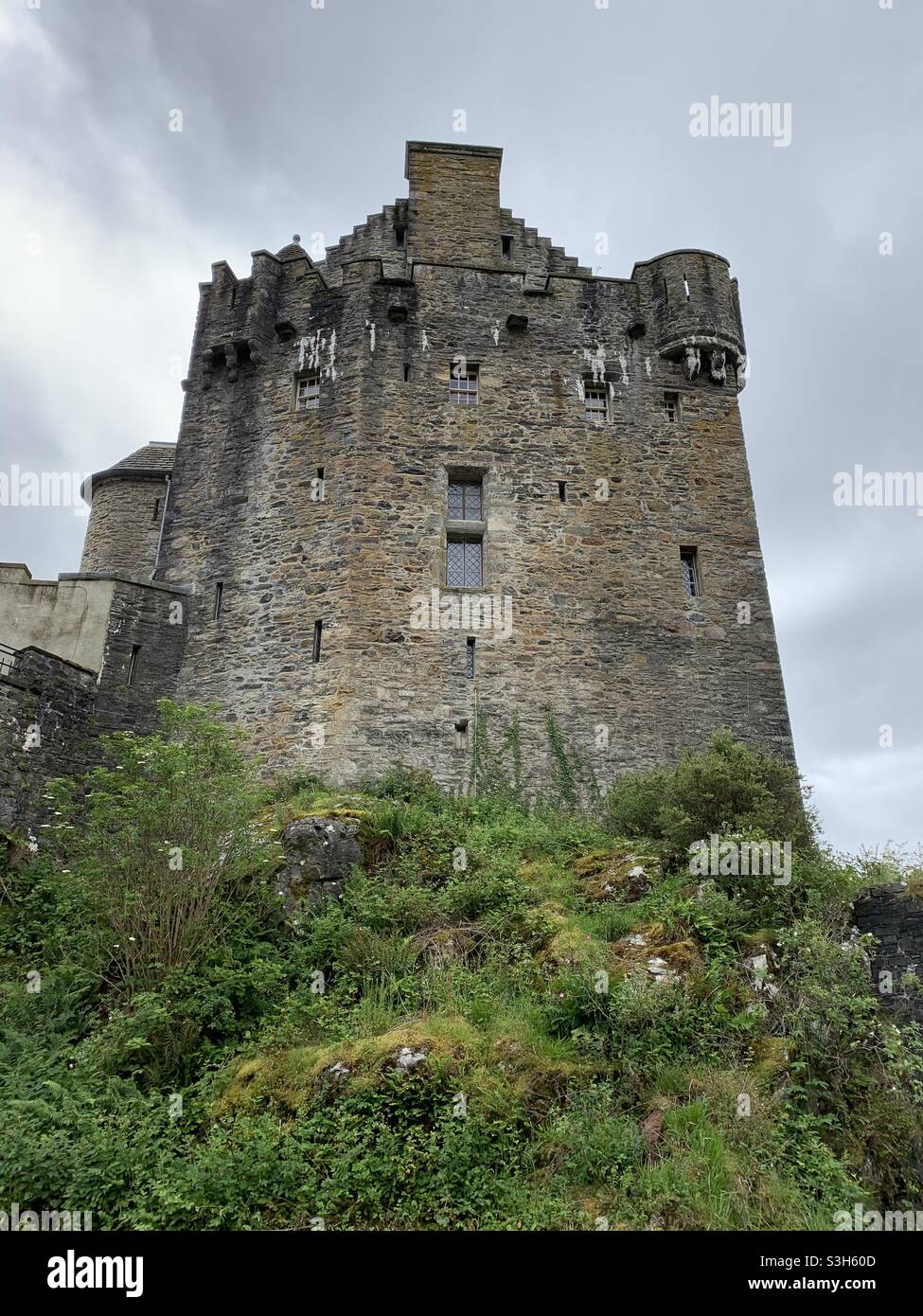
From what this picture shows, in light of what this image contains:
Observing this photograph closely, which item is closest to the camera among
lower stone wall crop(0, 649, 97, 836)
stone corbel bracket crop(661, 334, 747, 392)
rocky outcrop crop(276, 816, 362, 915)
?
rocky outcrop crop(276, 816, 362, 915)

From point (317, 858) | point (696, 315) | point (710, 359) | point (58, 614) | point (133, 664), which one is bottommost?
point (317, 858)

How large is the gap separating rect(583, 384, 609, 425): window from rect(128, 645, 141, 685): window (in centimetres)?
1002

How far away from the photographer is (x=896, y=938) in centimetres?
1037

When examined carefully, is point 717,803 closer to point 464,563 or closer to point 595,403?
point 464,563

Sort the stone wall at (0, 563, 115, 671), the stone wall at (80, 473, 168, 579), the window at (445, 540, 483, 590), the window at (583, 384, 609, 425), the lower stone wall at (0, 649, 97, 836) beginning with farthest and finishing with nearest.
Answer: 1. the stone wall at (80, 473, 168, 579)
2. the window at (583, 384, 609, 425)
3. the window at (445, 540, 483, 590)
4. the stone wall at (0, 563, 115, 671)
5. the lower stone wall at (0, 649, 97, 836)

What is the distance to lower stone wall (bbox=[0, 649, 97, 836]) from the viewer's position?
14047 mm

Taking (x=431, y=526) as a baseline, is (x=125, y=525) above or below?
above

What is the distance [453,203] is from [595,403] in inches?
242

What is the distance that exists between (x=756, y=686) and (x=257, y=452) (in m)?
10.8

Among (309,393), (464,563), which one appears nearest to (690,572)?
(464,563)

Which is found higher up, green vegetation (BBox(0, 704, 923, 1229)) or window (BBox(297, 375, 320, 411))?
window (BBox(297, 375, 320, 411))

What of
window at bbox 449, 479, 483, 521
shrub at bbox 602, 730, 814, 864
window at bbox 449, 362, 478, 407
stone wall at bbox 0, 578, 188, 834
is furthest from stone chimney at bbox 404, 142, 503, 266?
shrub at bbox 602, 730, 814, 864

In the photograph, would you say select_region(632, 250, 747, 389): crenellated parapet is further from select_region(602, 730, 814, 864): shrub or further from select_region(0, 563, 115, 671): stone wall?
select_region(0, 563, 115, 671): stone wall

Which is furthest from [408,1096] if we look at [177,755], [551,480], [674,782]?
[551,480]
